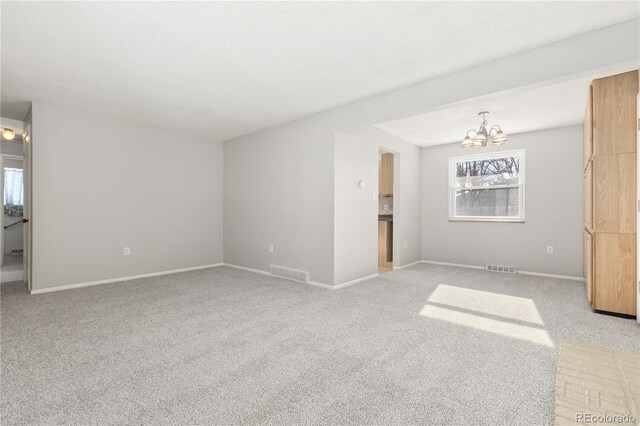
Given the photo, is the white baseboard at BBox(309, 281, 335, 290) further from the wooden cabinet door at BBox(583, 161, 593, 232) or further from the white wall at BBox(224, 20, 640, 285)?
the wooden cabinet door at BBox(583, 161, 593, 232)

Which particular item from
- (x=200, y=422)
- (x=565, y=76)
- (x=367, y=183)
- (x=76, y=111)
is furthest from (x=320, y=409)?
(x=76, y=111)

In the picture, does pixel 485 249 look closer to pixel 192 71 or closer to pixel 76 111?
pixel 192 71

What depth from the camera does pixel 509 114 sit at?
4.24m

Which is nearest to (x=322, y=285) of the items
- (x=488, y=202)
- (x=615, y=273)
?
(x=615, y=273)

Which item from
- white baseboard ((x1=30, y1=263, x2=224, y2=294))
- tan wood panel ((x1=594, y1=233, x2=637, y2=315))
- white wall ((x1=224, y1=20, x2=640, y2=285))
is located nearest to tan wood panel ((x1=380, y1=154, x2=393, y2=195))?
white wall ((x1=224, y1=20, x2=640, y2=285))

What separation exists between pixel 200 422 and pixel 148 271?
4.05m

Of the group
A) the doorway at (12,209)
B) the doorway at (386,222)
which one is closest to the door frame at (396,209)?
the doorway at (386,222)

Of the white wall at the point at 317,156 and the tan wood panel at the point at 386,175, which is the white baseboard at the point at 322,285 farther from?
the tan wood panel at the point at 386,175

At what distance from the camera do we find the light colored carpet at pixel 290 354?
163 centimetres

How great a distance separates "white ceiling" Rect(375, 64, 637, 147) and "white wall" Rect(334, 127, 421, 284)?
0.43m

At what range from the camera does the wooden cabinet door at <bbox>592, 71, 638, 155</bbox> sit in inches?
116

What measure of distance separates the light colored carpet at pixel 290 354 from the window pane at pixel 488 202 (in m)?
1.89

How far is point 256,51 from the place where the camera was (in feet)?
8.55

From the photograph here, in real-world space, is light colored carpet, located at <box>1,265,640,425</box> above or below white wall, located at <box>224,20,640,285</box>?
below
